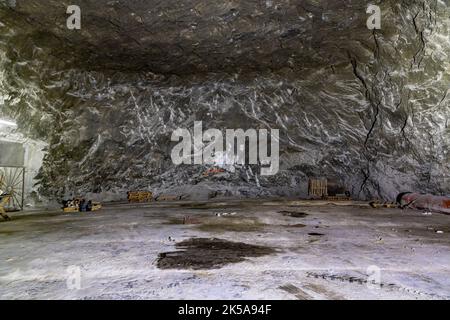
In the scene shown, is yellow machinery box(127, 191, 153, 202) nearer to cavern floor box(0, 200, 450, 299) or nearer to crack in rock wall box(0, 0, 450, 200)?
crack in rock wall box(0, 0, 450, 200)

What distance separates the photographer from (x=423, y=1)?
8.30 m

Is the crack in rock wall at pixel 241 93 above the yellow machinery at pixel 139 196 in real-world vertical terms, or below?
above

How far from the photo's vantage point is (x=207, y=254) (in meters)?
4.15

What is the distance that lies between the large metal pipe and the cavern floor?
7.52 ft

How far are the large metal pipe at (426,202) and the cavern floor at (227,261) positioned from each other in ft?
7.52

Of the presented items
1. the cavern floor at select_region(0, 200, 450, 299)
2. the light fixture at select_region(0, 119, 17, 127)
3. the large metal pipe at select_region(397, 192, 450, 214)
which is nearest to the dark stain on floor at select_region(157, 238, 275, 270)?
Answer: the cavern floor at select_region(0, 200, 450, 299)

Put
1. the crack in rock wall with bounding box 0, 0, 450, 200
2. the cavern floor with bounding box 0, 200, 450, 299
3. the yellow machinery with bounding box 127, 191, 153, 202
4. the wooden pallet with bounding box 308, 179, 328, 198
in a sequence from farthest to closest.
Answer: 1. the wooden pallet with bounding box 308, 179, 328, 198
2. the yellow machinery with bounding box 127, 191, 153, 202
3. the crack in rock wall with bounding box 0, 0, 450, 200
4. the cavern floor with bounding box 0, 200, 450, 299

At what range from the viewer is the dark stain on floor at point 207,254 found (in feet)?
12.1

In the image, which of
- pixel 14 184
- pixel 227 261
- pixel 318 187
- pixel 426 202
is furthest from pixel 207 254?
pixel 318 187

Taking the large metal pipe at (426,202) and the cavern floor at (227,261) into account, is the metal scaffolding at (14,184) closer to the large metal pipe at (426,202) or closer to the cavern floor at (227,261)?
the cavern floor at (227,261)

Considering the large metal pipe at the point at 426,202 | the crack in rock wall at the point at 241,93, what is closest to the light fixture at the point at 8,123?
the crack in rock wall at the point at 241,93

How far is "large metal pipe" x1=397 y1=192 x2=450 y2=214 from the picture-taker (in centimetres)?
867
